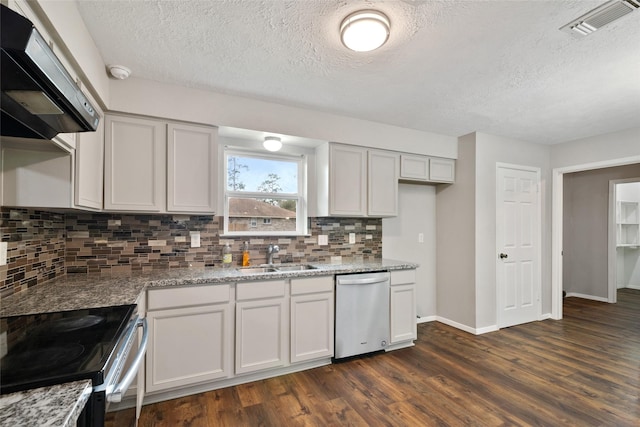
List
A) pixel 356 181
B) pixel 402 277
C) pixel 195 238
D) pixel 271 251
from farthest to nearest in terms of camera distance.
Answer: pixel 356 181
pixel 402 277
pixel 271 251
pixel 195 238

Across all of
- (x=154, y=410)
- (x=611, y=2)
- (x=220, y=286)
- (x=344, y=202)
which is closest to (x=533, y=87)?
(x=611, y=2)

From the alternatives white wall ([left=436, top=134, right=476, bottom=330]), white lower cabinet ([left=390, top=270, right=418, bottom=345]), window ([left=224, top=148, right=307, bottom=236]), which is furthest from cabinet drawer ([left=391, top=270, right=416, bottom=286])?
window ([left=224, top=148, right=307, bottom=236])

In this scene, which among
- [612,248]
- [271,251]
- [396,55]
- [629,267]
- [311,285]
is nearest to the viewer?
[396,55]

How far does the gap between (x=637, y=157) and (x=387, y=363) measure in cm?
358

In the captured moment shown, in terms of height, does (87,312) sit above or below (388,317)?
above

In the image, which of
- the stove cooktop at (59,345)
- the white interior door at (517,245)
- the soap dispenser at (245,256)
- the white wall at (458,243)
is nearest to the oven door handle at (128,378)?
the stove cooktop at (59,345)

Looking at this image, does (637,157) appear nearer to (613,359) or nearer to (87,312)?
(613,359)

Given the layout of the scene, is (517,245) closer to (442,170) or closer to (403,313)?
(442,170)

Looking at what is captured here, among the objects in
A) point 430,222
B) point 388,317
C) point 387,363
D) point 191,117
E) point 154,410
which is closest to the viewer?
point 154,410


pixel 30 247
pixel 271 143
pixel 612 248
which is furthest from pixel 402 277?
pixel 612 248

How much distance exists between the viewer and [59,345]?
3.77 feet

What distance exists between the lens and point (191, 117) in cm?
254

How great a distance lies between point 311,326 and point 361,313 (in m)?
0.51

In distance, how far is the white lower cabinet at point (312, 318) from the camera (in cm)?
265
